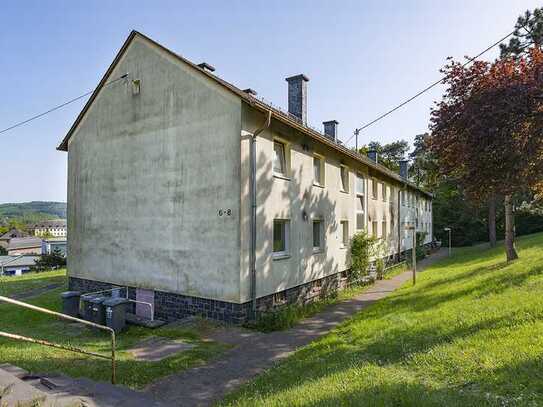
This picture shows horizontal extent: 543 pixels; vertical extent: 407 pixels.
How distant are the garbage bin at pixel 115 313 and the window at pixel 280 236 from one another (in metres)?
4.99

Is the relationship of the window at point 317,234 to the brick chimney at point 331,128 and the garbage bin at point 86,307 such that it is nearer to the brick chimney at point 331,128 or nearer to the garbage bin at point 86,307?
the brick chimney at point 331,128

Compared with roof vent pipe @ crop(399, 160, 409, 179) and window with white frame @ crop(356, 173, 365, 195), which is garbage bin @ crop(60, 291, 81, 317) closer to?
window with white frame @ crop(356, 173, 365, 195)

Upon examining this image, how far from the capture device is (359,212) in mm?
19688

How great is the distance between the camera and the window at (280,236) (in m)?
12.4

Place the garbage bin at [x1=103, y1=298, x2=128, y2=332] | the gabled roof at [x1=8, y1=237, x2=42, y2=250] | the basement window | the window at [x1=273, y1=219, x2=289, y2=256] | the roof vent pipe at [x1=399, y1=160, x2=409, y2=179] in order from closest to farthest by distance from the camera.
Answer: the garbage bin at [x1=103, y1=298, x2=128, y2=332] < the window at [x1=273, y1=219, x2=289, y2=256] < the basement window < the roof vent pipe at [x1=399, y1=160, x2=409, y2=179] < the gabled roof at [x1=8, y1=237, x2=42, y2=250]

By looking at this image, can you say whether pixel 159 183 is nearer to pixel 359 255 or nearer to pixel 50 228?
pixel 359 255

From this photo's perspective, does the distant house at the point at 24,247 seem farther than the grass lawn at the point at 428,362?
Yes

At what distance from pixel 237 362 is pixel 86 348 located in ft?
11.7

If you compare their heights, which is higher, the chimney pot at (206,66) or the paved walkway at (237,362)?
the chimney pot at (206,66)

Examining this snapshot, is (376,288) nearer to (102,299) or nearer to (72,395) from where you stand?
(102,299)

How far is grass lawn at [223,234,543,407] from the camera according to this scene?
4.55 m

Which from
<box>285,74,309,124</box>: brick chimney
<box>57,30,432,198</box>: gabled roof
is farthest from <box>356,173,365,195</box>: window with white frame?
<box>285,74,309,124</box>: brick chimney

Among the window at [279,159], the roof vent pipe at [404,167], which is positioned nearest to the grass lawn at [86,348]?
the window at [279,159]

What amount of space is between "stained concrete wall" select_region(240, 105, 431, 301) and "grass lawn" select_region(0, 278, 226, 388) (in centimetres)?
235
